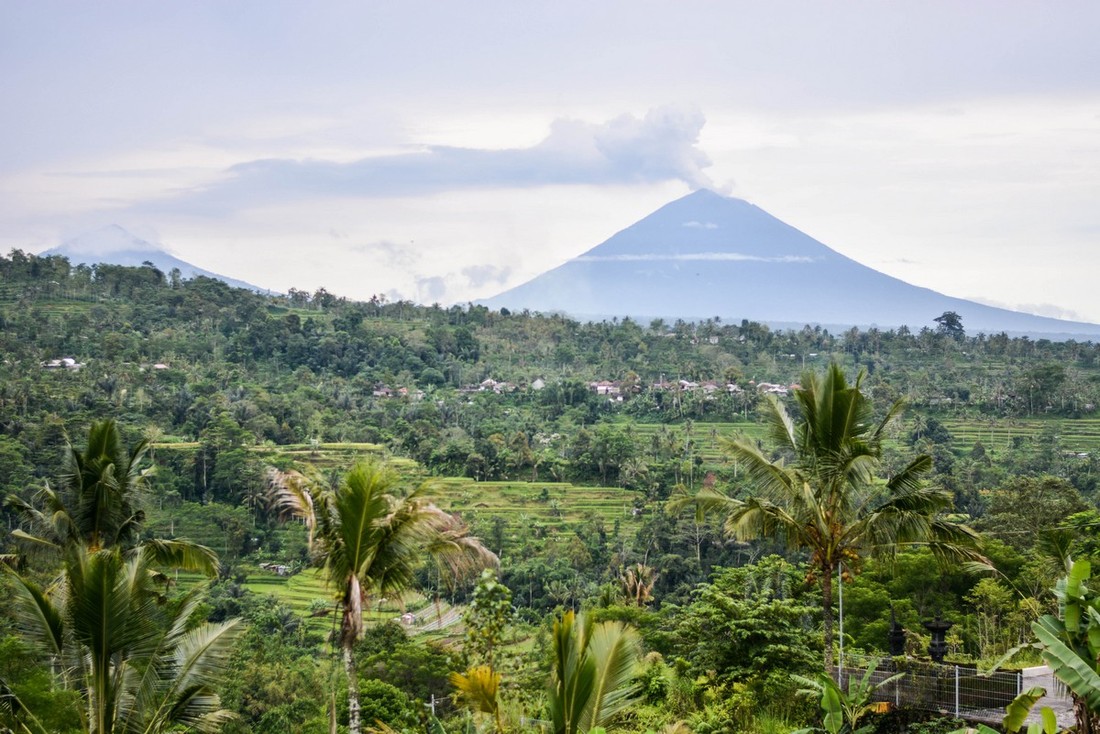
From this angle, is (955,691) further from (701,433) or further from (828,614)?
(701,433)

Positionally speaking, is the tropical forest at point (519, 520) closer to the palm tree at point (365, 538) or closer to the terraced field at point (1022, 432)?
the palm tree at point (365, 538)

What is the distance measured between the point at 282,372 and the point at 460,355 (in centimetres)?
1217

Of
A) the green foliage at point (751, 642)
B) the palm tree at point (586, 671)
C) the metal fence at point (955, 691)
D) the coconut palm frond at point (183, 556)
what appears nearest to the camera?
the palm tree at point (586, 671)

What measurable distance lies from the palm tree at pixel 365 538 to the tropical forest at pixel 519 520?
3cm

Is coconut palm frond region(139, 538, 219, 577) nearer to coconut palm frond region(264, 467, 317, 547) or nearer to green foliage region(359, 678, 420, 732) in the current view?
coconut palm frond region(264, 467, 317, 547)

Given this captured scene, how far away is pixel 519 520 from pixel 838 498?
30420 mm

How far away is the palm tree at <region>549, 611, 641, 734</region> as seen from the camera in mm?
6629

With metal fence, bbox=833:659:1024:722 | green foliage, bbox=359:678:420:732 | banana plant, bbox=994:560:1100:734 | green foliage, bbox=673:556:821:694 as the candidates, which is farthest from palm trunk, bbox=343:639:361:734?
green foliage, bbox=359:678:420:732

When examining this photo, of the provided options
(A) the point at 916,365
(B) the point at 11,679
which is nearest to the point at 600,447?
(A) the point at 916,365

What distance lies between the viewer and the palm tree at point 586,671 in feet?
21.7

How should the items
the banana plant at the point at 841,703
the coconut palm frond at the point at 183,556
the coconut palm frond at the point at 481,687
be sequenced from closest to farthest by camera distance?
the coconut palm frond at the point at 481,687 → the banana plant at the point at 841,703 → the coconut palm frond at the point at 183,556

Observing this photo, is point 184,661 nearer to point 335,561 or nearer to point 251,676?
point 335,561

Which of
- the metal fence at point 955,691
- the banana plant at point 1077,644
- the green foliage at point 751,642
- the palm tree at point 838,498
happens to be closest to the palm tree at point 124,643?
the palm tree at point 838,498

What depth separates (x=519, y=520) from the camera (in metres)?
40.4
